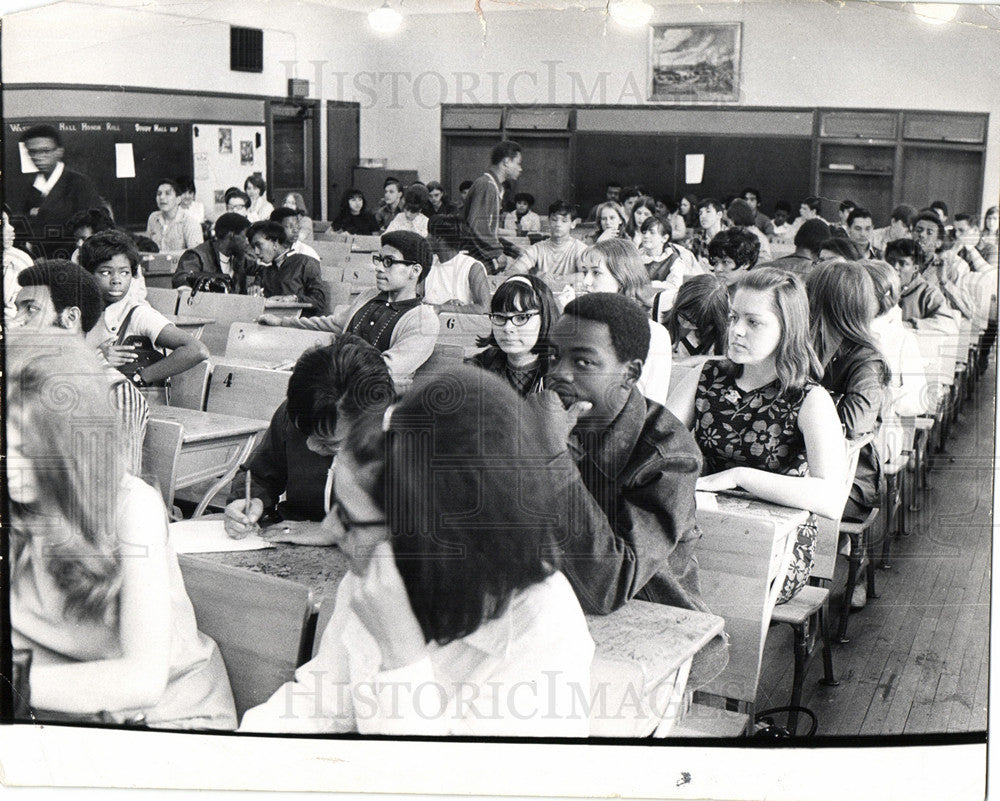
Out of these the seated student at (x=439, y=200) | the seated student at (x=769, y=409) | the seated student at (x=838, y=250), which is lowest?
the seated student at (x=769, y=409)

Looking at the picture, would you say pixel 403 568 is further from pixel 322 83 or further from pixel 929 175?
pixel 929 175

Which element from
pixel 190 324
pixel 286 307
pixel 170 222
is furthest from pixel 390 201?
pixel 190 324

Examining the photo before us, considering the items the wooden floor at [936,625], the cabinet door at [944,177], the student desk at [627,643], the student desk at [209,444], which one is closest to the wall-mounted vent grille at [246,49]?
the student desk at [209,444]

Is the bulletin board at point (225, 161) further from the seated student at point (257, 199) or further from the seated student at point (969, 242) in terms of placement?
the seated student at point (969, 242)

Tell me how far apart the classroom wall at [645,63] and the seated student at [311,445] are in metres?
0.43

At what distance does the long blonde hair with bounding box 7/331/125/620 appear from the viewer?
2447 millimetres

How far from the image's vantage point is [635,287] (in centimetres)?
240

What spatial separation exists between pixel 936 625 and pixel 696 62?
1267 mm

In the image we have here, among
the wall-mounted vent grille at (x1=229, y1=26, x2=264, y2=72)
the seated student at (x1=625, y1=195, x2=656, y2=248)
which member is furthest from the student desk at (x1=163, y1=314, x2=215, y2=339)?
the seated student at (x1=625, y1=195, x2=656, y2=248)

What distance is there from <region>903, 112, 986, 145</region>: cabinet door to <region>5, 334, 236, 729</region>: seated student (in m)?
1.70

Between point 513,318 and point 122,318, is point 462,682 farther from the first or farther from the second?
point 122,318

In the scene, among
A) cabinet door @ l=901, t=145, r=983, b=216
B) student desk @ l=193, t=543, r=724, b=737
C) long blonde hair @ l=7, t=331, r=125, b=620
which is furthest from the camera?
long blonde hair @ l=7, t=331, r=125, b=620

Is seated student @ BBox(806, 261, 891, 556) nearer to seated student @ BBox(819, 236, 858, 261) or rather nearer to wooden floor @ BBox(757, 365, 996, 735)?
seated student @ BBox(819, 236, 858, 261)

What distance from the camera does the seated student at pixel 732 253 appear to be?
2.40 meters
